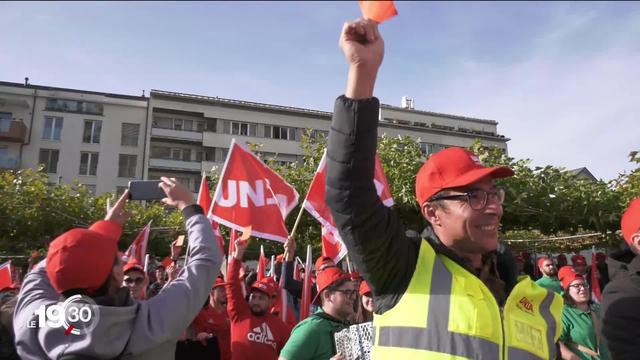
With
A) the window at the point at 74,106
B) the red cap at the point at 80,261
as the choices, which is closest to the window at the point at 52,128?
the window at the point at 74,106

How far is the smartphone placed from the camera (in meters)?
2.61

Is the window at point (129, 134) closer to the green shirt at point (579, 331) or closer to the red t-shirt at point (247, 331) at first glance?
the red t-shirt at point (247, 331)

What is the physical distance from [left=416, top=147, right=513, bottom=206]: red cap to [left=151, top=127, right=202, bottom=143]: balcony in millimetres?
40339

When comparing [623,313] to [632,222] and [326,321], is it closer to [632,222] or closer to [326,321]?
[632,222]

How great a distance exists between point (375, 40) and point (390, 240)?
25.0 inches

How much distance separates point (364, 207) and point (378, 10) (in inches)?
23.1

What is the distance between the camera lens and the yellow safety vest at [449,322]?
166 centimetres

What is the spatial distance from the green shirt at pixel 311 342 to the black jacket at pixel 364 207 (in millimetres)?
2078

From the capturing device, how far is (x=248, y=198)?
236 inches

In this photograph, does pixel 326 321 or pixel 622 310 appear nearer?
pixel 622 310

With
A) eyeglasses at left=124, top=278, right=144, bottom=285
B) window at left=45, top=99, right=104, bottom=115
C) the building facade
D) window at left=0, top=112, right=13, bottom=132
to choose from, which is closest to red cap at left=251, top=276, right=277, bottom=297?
eyeglasses at left=124, top=278, right=144, bottom=285

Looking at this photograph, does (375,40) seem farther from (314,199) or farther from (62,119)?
(62,119)

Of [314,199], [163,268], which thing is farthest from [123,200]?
[163,268]

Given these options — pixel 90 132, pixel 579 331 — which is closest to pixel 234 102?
pixel 90 132
